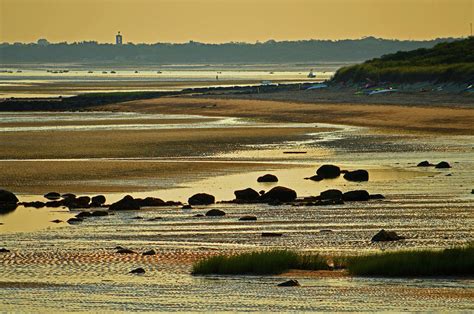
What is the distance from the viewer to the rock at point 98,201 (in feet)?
97.7

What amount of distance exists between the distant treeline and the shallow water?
41.0 m

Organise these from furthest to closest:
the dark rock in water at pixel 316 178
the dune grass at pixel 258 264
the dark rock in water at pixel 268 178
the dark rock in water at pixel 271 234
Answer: the dark rock in water at pixel 316 178, the dark rock in water at pixel 268 178, the dark rock in water at pixel 271 234, the dune grass at pixel 258 264

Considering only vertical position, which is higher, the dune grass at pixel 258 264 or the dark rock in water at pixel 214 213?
the dune grass at pixel 258 264

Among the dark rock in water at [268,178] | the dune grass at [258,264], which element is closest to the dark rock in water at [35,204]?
the dark rock in water at [268,178]

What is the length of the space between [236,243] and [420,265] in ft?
16.1

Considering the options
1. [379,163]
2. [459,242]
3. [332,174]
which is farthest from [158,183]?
[459,242]

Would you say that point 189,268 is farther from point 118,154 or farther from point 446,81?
point 446,81

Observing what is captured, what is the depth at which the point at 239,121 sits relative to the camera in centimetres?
6431

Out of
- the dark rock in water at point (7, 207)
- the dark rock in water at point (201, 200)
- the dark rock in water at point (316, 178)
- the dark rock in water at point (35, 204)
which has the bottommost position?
the dark rock in water at point (316, 178)

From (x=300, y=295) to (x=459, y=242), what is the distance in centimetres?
569

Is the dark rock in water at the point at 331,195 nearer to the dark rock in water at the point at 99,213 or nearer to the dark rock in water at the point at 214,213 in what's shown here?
the dark rock in water at the point at 214,213

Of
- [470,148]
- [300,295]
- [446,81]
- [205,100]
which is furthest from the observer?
[205,100]

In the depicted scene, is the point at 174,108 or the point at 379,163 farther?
the point at 174,108

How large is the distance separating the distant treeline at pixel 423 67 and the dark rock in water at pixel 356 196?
46165mm
